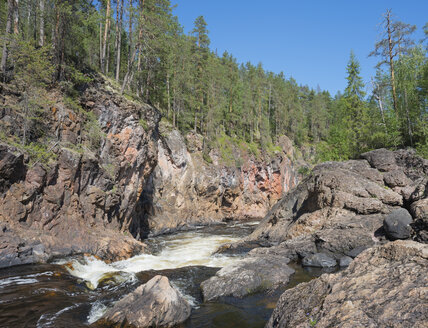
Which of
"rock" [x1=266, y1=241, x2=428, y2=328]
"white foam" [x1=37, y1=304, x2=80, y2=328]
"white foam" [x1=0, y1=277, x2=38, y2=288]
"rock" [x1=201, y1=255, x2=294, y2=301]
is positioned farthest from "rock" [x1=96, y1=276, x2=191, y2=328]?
"white foam" [x1=0, y1=277, x2=38, y2=288]

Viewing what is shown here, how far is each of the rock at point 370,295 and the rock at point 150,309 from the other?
328cm

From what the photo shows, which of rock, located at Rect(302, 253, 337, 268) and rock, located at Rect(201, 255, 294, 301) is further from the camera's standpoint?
rock, located at Rect(302, 253, 337, 268)

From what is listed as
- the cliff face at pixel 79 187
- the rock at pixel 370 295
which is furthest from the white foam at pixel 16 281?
the rock at pixel 370 295

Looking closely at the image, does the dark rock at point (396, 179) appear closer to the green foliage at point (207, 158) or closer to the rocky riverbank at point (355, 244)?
the rocky riverbank at point (355, 244)

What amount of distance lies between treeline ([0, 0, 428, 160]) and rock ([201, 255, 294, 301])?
50.9 feet

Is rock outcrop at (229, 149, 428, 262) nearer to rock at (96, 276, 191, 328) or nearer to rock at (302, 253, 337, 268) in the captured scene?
rock at (302, 253, 337, 268)

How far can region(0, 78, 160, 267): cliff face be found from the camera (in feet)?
40.8

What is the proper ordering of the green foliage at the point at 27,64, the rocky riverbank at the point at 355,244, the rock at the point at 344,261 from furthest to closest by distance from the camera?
the green foliage at the point at 27,64 < the rock at the point at 344,261 < the rocky riverbank at the point at 355,244

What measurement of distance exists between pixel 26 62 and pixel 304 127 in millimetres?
70865

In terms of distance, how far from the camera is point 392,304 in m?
3.88

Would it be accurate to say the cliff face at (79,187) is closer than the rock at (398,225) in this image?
Yes

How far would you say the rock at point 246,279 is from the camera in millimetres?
9859

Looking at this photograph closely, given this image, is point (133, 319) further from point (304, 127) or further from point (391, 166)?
point (304, 127)

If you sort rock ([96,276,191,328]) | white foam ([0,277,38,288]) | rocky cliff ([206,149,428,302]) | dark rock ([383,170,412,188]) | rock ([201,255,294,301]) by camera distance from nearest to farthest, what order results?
rock ([96,276,191,328])
white foam ([0,277,38,288])
rock ([201,255,294,301])
rocky cliff ([206,149,428,302])
dark rock ([383,170,412,188])
